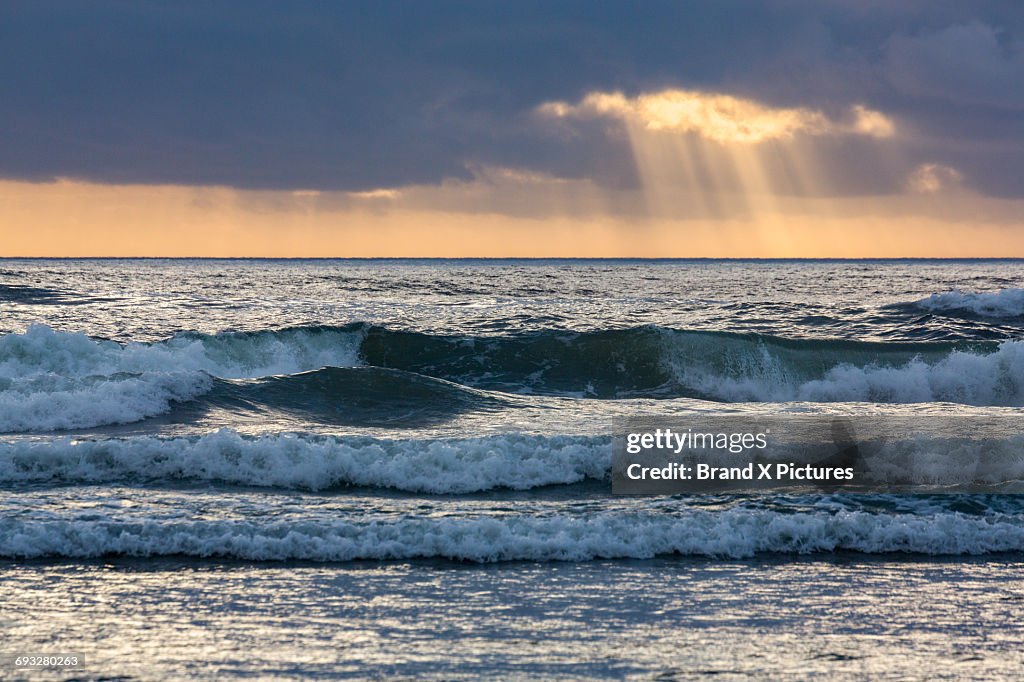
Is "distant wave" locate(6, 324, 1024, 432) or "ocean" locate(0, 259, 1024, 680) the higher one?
"distant wave" locate(6, 324, 1024, 432)

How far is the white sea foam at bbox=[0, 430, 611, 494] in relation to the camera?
11.4 meters

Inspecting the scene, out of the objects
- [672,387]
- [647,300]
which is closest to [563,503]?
[672,387]

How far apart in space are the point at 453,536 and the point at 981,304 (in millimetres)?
31901

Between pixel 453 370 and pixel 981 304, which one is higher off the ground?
pixel 981 304

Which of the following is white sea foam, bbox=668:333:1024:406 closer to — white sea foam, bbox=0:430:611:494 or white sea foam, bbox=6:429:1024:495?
white sea foam, bbox=6:429:1024:495

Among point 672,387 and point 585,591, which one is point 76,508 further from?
point 672,387

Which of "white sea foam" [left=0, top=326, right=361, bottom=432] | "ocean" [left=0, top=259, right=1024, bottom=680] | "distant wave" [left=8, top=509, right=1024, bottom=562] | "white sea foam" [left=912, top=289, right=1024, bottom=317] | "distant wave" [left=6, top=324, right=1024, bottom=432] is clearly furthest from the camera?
"white sea foam" [left=912, top=289, right=1024, bottom=317]

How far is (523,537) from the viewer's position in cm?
888

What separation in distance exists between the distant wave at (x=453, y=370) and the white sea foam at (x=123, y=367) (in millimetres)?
32

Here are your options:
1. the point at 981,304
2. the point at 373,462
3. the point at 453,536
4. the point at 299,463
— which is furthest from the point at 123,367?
the point at 981,304

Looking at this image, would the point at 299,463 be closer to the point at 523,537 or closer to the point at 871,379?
the point at 523,537

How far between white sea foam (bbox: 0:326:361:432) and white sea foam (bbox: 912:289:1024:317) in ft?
72.9

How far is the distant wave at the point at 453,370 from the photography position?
16.2 metres

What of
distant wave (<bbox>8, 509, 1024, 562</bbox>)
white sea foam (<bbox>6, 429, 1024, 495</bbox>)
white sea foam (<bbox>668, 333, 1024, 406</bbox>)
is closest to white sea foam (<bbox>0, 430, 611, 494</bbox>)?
white sea foam (<bbox>6, 429, 1024, 495</bbox>)
